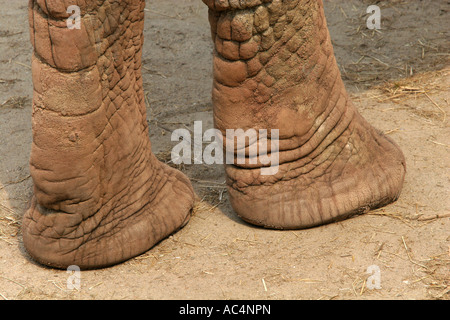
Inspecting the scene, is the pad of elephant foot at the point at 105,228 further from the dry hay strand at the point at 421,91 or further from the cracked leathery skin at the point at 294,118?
the dry hay strand at the point at 421,91

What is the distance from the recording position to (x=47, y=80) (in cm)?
213

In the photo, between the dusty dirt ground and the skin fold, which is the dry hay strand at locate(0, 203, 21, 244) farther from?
the skin fold

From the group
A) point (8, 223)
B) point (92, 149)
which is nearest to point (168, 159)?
point (8, 223)

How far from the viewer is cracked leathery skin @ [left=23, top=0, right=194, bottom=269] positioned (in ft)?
6.95

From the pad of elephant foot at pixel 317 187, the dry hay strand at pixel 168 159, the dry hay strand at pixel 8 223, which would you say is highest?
the pad of elephant foot at pixel 317 187

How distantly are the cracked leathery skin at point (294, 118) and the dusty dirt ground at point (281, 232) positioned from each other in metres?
0.11

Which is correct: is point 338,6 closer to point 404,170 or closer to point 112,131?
point 404,170

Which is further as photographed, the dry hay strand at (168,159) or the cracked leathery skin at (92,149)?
the dry hay strand at (168,159)

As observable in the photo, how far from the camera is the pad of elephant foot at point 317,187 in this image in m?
2.58

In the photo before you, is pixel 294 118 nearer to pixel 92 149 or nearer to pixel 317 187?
pixel 317 187

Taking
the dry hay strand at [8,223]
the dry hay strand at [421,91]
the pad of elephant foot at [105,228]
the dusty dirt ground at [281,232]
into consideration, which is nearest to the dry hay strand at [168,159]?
the dusty dirt ground at [281,232]

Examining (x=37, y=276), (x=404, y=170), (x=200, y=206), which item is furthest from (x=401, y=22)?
(x=37, y=276)

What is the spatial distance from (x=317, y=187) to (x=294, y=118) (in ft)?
0.97

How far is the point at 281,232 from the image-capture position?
2.62m
